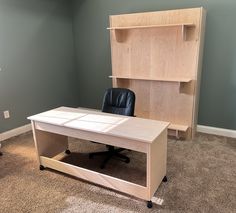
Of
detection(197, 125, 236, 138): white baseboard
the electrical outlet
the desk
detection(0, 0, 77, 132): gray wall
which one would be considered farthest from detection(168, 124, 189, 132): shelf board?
the electrical outlet

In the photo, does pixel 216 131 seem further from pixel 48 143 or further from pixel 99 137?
pixel 48 143

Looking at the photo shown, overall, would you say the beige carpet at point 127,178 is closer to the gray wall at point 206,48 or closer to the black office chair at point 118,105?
the black office chair at point 118,105

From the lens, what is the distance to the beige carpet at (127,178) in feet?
6.83

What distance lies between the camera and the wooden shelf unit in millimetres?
3150

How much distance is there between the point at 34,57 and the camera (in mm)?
3873

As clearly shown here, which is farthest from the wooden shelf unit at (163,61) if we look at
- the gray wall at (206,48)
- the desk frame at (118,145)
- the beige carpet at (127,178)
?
the desk frame at (118,145)

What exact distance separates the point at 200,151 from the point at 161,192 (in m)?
1.11

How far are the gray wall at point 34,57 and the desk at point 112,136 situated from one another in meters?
1.36

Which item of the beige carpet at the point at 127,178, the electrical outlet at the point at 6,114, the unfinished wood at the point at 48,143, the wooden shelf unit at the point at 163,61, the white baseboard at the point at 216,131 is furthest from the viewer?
the electrical outlet at the point at 6,114

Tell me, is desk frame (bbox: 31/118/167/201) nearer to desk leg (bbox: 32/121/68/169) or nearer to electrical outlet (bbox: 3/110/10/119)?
desk leg (bbox: 32/121/68/169)

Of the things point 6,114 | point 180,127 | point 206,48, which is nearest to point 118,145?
point 180,127

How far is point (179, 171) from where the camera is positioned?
2.62 metres

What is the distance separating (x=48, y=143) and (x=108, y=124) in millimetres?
1023

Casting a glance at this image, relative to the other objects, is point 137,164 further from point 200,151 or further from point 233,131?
point 233,131
